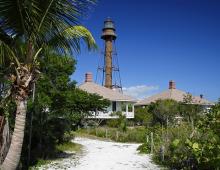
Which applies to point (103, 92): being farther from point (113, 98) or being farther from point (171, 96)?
point (171, 96)

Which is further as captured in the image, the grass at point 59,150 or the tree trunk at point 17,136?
the grass at point 59,150

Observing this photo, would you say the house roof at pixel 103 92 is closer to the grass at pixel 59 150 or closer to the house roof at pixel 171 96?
the house roof at pixel 171 96

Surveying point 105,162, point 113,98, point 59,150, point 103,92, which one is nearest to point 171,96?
point 113,98

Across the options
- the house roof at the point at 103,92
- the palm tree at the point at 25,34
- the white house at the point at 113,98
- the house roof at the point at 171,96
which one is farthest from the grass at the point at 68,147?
the house roof at the point at 171,96

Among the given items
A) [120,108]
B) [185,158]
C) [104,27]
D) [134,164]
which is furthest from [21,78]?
[104,27]

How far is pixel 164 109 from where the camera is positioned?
128ft

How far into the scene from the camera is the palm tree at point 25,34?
9031 mm

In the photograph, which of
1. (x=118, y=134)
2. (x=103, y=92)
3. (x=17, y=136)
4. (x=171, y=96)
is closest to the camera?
(x=17, y=136)

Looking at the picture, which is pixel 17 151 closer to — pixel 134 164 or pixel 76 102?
pixel 134 164

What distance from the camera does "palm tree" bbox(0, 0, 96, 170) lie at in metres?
9.03

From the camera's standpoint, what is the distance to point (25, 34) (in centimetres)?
956

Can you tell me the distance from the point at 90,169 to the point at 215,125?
5115 mm

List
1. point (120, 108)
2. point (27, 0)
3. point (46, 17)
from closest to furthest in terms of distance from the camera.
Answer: point (27, 0), point (46, 17), point (120, 108)

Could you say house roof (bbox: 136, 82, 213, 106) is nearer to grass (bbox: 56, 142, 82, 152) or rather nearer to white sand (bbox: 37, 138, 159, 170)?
grass (bbox: 56, 142, 82, 152)
